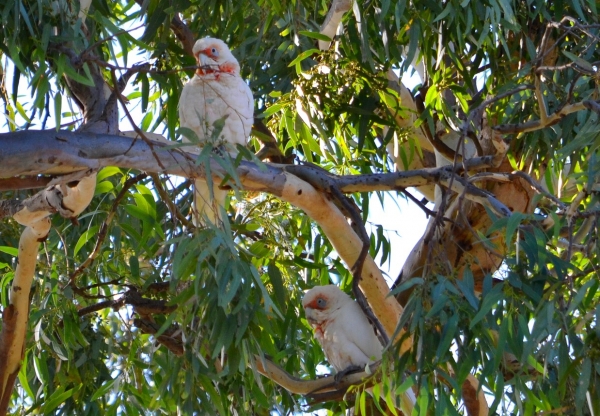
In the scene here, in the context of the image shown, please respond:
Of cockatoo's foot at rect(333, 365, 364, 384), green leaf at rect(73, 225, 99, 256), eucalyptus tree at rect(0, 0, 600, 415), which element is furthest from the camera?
cockatoo's foot at rect(333, 365, 364, 384)

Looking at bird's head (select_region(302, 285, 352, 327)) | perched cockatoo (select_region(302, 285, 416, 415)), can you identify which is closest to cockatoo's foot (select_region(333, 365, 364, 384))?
perched cockatoo (select_region(302, 285, 416, 415))

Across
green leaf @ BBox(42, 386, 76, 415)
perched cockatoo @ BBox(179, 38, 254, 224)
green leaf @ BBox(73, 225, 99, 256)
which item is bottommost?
green leaf @ BBox(42, 386, 76, 415)

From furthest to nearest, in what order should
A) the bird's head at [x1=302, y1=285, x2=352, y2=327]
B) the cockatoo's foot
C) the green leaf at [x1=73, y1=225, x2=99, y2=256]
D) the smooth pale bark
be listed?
the bird's head at [x1=302, y1=285, x2=352, y2=327]
the cockatoo's foot
the green leaf at [x1=73, y1=225, x2=99, y2=256]
the smooth pale bark

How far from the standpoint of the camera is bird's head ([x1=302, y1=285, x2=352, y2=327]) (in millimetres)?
2439

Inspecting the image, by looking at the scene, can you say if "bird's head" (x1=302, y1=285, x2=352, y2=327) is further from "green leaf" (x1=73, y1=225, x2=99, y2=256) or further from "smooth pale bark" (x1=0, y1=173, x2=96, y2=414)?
"smooth pale bark" (x1=0, y1=173, x2=96, y2=414)

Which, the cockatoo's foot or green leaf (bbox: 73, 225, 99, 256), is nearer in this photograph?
green leaf (bbox: 73, 225, 99, 256)

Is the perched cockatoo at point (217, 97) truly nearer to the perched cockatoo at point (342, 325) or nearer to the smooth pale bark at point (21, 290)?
the perched cockatoo at point (342, 325)

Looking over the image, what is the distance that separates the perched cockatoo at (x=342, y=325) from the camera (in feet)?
8.02

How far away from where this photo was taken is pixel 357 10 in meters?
2.16

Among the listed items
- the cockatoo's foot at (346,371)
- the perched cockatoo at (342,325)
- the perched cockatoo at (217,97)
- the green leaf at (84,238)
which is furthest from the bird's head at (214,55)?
the cockatoo's foot at (346,371)

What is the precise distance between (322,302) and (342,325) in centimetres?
9

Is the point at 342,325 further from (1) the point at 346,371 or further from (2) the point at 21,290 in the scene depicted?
(2) the point at 21,290

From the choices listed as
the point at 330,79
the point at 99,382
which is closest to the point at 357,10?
the point at 330,79

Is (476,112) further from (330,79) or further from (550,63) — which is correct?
(550,63)
